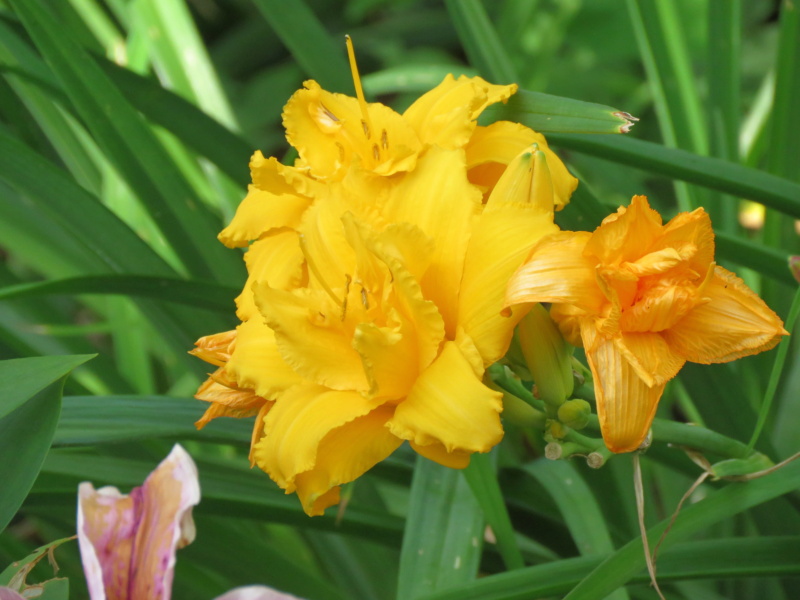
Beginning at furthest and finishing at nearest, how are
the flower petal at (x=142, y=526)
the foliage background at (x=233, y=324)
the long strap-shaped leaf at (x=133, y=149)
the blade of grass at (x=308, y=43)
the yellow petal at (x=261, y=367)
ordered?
the blade of grass at (x=308, y=43)
the long strap-shaped leaf at (x=133, y=149)
the foliage background at (x=233, y=324)
the yellow petal at (x=261, y=367)
the flower petal at (x=142, y=526)

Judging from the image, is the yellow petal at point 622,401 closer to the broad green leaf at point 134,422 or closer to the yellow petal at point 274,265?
the yellow petal at point 274,265

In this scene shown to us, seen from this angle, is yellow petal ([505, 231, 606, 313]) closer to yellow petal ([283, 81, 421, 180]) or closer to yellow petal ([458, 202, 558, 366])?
yellow petal ([458, 202, 558, 366])

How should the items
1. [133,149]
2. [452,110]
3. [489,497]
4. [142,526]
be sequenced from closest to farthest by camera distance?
[142,526] < [452,110] < [489,497] < [133,149]

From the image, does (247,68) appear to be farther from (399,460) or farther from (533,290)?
(533,290)

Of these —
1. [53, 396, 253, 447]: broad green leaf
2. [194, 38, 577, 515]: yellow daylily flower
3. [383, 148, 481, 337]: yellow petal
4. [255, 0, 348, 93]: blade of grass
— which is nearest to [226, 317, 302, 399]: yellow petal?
[194, 38, 577, 515]: yellow daylily flower

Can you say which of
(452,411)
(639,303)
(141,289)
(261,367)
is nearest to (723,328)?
(639,303)

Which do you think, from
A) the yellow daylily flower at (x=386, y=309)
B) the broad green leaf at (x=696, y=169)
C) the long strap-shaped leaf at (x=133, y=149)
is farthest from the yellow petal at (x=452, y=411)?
the long strap-shaped leaf at (x=133, y=149)

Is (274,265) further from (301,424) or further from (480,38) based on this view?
(480,38)
